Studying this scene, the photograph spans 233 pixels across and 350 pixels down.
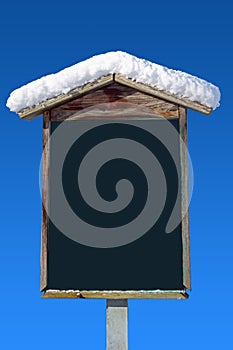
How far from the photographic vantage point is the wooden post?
15.2 ft

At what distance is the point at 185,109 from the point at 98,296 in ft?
5.49

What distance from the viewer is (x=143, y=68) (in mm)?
4613

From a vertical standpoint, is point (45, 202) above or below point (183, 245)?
above

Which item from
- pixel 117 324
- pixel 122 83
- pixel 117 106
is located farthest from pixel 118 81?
pixel 117 324

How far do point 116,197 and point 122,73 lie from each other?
1.00 metres

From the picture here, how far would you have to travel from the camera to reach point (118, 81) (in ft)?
15.2

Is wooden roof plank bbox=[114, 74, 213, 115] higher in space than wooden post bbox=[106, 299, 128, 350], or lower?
higher

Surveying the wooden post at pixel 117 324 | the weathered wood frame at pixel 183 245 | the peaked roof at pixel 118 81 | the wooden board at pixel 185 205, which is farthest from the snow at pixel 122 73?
the wooden post at pixel 117 324

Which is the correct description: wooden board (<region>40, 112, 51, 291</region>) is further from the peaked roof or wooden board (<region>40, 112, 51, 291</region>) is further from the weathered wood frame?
the peaked roof

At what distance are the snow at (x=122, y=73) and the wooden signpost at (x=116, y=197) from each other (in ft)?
0.17

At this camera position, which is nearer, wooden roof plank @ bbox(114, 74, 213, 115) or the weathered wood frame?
the weathered wood frame

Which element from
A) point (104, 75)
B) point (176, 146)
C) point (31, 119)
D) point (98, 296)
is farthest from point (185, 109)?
point (98, 296)

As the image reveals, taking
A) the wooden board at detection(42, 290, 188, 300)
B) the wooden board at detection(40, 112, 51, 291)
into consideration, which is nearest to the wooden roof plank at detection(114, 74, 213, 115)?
the wooden board at detection(40, 112, 51, 291)

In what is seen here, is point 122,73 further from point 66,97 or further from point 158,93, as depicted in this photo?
point 66,97
